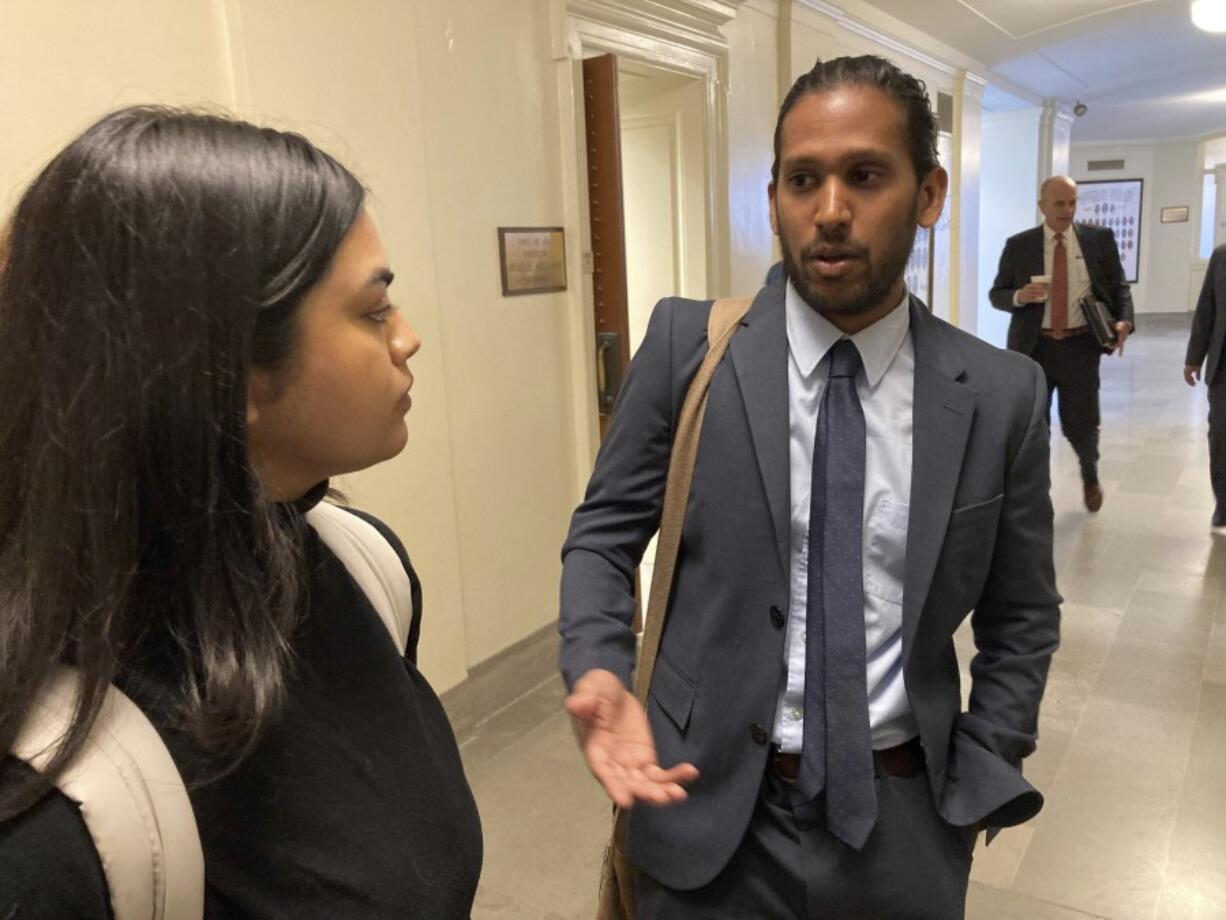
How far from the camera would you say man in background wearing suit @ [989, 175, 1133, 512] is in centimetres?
518

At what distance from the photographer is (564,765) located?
314 centimetres

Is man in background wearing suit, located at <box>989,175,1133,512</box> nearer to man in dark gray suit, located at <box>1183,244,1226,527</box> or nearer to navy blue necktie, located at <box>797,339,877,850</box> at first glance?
man in dark gray suit, located at <box>1183,244,1226,527</box>

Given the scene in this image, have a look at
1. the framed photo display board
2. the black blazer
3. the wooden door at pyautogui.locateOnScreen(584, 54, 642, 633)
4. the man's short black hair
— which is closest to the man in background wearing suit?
the black blazer

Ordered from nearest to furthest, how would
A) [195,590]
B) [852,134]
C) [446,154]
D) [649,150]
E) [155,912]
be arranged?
[155,912] < [195,590] < [852,134] < [446,154] < [649,150]

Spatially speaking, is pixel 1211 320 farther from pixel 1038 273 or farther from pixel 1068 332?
pixel 1038 273

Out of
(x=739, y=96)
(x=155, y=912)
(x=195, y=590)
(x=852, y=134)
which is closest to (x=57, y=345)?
(x=195, y=590)

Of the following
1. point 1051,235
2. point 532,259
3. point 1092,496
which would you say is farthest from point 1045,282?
point 532,259

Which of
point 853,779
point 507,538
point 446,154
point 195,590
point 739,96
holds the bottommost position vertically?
point 507,538

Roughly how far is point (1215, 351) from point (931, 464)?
4.59m

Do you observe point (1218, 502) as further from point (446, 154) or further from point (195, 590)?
point (195, 590)

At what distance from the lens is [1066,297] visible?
17.0ft

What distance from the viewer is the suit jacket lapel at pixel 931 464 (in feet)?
4.03

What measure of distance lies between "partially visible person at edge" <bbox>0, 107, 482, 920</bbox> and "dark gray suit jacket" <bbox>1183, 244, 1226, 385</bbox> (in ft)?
16.9

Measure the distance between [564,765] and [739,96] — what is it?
12.1ft
